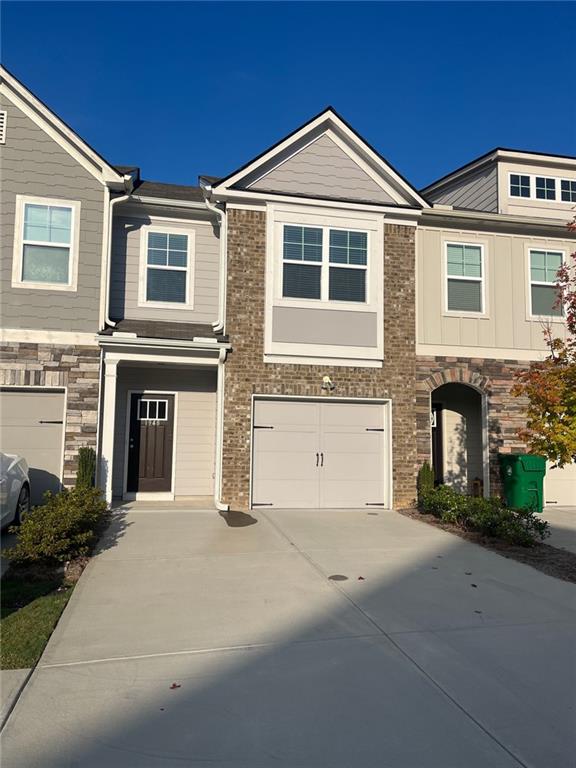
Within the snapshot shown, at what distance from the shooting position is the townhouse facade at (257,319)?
10.0 m

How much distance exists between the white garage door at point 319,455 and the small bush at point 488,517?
143 cm

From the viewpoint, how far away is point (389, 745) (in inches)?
119

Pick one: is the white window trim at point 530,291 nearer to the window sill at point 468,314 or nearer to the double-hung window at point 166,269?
the window sill at point 468,314

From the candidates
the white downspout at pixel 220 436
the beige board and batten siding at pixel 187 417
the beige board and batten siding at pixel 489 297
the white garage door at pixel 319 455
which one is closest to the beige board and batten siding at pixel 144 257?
the beige board and batten siding at pixel 187 417

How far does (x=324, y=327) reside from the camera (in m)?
11.0

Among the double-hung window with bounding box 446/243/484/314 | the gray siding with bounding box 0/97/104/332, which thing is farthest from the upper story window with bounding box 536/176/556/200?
the gray siding with bounding box 0/97/104/332

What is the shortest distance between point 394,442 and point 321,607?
622 centimetres

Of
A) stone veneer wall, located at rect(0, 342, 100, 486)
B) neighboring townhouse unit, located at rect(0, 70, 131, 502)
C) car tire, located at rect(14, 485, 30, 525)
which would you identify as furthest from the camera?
neighboring townhouse unit, located at rect(0, 70, 131, 502)

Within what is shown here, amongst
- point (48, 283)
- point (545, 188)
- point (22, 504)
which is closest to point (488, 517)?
point (22, 504)

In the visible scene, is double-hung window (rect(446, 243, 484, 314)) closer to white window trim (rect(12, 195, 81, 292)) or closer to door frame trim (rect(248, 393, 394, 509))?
door frame trim (rect(248, 393, 394, 509))

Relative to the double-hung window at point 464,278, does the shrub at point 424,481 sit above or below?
below

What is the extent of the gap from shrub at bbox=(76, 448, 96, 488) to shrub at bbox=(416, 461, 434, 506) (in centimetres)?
601

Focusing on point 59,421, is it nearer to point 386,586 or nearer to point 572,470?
point 386,586

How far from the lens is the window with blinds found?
37.3 ft
